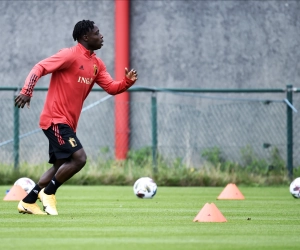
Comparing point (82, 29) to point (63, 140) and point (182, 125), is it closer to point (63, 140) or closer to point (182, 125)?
point (63, 140)

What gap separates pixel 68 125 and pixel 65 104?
0.85 ft

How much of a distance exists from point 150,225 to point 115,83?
112 inches

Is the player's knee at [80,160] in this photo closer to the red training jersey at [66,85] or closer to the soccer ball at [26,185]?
the red training jersey at [66,85]

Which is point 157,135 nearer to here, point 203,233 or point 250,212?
point 250,212

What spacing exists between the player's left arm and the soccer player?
1.22ft

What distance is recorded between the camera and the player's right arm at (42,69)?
10273 mm

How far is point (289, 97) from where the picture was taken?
19062mm

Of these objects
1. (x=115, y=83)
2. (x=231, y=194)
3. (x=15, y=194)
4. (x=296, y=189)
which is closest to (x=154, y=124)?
(x=231, y=194)

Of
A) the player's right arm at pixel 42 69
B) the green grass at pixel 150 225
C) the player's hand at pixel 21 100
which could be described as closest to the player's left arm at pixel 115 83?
the player's right arm at pixel 42 69

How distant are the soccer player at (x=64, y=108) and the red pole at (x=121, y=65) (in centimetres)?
902

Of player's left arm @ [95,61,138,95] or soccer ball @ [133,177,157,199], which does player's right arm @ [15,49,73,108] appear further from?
soccer ball @ [133,177,157,199]

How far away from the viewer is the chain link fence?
19859 millimetres

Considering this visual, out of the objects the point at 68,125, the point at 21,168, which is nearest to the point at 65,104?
the point at 68,125

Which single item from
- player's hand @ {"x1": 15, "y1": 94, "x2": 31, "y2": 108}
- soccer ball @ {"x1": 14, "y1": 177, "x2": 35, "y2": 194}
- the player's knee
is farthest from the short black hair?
soccer ball @ {"x1": 14, "y1": 177, "x2": 35, "y2": 194}
